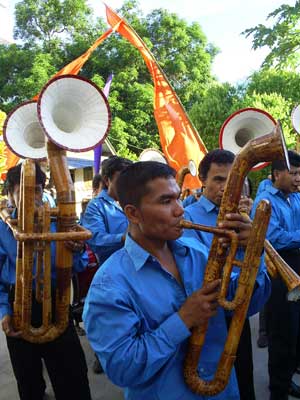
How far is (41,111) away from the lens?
2.04m

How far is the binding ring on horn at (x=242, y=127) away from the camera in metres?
3.47

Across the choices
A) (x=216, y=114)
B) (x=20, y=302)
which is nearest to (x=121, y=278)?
(x=20, y=302)

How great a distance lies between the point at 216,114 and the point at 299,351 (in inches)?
360

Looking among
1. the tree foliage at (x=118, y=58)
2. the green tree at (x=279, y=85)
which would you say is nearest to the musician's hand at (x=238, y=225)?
the green tree at (x=279, y=85)

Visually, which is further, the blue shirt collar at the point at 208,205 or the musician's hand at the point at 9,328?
the blue shirt collar at the point at 208,205

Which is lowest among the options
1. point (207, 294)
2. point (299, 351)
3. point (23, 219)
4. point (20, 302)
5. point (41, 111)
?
point (299, 351)

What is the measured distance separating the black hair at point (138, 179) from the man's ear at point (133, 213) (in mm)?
16

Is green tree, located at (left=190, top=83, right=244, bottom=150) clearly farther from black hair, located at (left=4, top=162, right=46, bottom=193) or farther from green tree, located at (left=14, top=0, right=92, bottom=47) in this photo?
green tree, located at (left=14, top=0, right=92, bottom=47)

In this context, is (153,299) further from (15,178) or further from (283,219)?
(283,219)

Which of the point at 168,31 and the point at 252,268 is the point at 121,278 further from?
the point at 168,31

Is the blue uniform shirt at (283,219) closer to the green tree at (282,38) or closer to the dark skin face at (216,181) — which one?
the dark skin face at (216,181)

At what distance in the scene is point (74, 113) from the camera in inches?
91.9

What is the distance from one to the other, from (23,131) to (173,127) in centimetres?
450

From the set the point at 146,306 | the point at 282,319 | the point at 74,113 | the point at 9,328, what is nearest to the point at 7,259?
the point at 9,328
